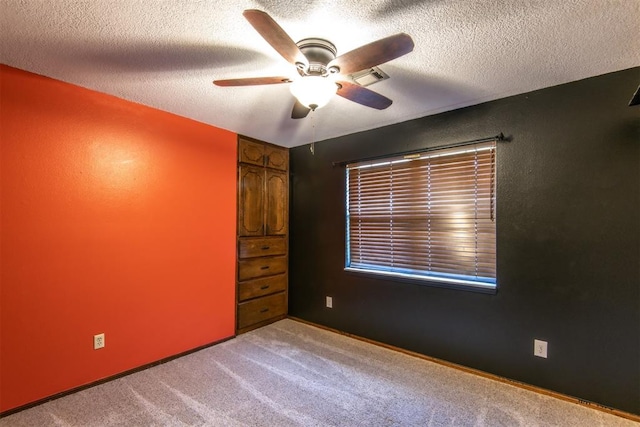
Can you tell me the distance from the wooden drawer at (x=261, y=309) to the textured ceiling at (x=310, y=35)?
2.20 metres

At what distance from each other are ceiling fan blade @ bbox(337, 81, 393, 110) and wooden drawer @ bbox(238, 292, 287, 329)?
252 cm

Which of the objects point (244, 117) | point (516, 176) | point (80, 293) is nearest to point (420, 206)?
point (516, 176)

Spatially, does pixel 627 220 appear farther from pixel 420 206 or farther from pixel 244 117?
pixel 244 117

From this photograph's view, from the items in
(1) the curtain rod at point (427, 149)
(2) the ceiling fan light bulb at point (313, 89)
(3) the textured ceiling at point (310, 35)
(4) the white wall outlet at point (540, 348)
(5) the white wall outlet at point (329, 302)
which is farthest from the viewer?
(5) the white wall outlet at point (329, 302)

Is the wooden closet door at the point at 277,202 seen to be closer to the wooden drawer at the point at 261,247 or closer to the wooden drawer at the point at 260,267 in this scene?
the wooden drawer at the point at 261,247

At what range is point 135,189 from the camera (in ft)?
8.17

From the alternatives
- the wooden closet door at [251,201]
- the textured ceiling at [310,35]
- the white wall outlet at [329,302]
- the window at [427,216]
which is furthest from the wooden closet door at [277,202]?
the textured ceiling at [310,35]

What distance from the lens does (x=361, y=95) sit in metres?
1.79

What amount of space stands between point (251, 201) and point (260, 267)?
0.79 metres

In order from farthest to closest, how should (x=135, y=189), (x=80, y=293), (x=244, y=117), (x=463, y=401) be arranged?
(x=244, y=117), (x=135, y=189), (x=80, y=293), (x=463, y=401)

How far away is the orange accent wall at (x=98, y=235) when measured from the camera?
195 cm

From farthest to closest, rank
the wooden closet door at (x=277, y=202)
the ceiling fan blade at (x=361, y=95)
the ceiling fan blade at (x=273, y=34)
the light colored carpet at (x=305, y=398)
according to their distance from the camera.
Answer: the wooden closet door at (x=277, y=202) → the light colored carpet at (x=305, y=398) → the ceiling fan blade at (x=361, y=95) → the ceiling fan blade at (x=273, y=34)

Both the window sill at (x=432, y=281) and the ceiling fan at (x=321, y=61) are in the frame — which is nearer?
the ceiling fan at (x=321, y=61)

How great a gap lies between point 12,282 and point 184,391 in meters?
1.35
